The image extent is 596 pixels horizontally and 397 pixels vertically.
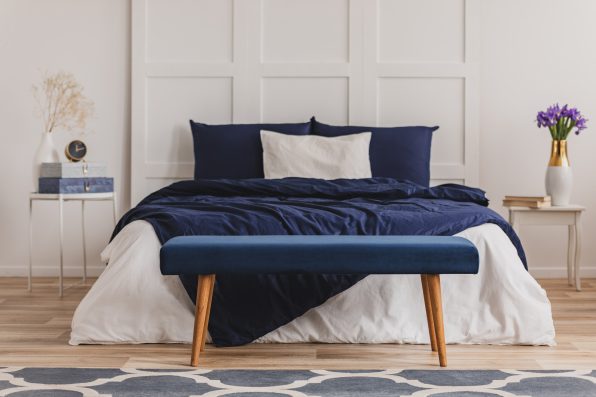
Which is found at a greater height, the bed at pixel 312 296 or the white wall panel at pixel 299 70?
the white wall panel at pixel 299 70

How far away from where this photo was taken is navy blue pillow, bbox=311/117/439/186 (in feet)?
17.0

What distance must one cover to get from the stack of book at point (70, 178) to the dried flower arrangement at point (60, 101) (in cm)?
53

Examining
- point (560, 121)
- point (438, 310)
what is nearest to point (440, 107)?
point (560, 121)

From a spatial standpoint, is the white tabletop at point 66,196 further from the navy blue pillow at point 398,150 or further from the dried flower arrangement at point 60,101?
the navy blue pillow at point 398,150

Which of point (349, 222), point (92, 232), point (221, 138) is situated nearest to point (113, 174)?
point (92, 232)

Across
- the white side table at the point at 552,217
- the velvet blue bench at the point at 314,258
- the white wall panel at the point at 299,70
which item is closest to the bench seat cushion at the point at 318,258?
the velvet blue bench at the point at 314,258

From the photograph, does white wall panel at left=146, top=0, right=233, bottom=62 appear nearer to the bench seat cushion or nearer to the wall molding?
the wall molding

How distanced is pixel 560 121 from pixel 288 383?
124 inches

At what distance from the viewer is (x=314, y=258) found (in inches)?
121

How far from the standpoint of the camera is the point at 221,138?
5.29 m

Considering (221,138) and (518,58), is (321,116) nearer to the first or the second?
(221,138)

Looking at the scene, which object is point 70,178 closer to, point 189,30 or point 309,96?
point 189,30

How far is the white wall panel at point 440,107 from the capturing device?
5.64m

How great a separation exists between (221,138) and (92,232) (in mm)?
Answer: 1183
